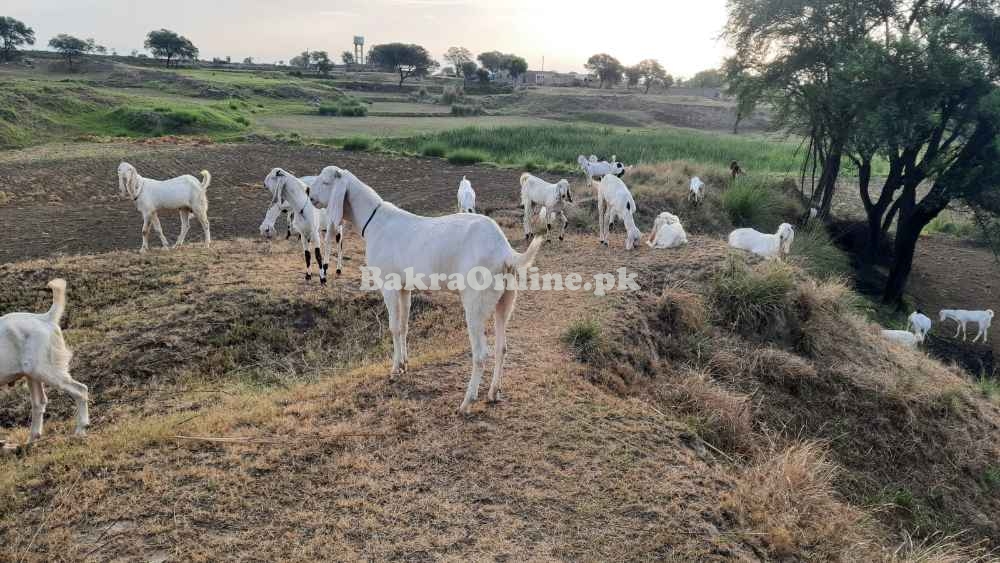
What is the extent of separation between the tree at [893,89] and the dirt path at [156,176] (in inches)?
375

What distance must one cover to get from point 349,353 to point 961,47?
15.4 metres

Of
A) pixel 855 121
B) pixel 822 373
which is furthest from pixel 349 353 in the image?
pixel 855 121

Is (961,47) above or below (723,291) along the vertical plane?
above

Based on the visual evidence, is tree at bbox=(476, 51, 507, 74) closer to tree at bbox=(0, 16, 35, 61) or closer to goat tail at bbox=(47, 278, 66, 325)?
Result: tree at bbox=(0, 16, 35, 61)

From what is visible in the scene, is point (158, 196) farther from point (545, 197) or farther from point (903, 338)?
point (903, 338)

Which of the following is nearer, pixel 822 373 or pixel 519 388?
pixel 519 388

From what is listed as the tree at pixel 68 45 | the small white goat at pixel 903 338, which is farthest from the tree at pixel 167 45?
the small white goat at pixel 903 338

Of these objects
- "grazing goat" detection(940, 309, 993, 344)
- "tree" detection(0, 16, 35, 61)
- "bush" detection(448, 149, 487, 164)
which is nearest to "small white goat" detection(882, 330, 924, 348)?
"grazing goat" detection(940, 309, 993, 344)

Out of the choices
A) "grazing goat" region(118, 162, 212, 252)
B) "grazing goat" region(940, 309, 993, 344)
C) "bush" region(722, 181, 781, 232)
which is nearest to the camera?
A: "grazing goat" region(118, 162, 212, 252)

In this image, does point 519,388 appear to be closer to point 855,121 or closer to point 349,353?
point 349,353

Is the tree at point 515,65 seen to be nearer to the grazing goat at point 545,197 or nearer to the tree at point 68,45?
the tree at point 68,45

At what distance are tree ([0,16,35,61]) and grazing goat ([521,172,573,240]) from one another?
64655 millimetres

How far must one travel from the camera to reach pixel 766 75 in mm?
19172

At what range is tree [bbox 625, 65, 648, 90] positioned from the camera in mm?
90812
